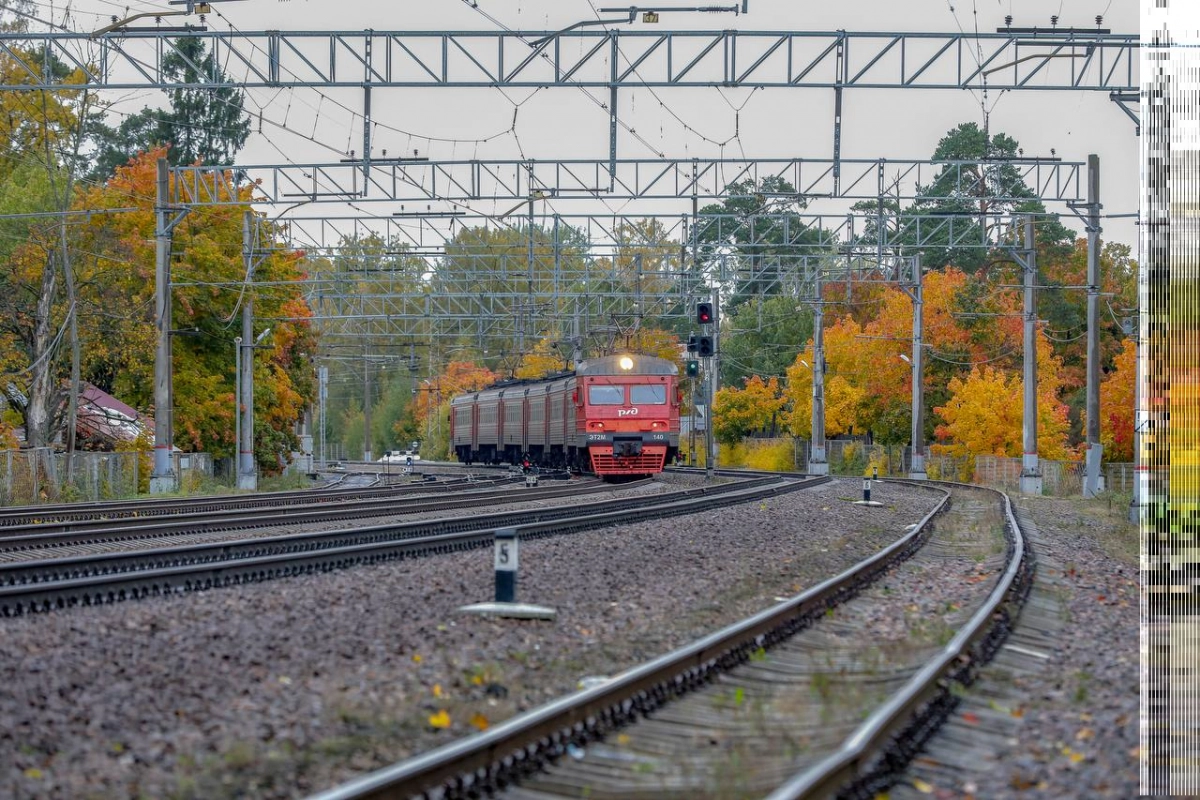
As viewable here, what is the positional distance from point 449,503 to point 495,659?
18597 millimetres

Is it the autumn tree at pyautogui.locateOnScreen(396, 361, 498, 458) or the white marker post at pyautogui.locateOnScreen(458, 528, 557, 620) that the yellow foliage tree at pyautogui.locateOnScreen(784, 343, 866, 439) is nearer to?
the autumn tree at pyautogui.locateOnScreen(396, 361, 498, 458)

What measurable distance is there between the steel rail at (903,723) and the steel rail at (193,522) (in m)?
12.1

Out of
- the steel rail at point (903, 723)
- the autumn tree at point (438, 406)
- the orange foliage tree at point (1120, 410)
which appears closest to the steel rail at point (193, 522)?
the steel rail at point (903, 723)

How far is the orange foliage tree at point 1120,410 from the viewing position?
168 ft

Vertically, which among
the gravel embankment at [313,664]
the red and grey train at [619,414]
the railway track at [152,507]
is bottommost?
the gravel embankment at [313,664]

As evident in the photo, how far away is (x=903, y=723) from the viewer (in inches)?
301

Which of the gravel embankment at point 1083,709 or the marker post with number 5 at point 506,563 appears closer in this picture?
the gravel embankment at point 1083,709

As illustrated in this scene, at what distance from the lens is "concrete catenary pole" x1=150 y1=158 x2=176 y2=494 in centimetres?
3478

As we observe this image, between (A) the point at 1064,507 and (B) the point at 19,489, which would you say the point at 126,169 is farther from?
(A) the point at 1064,507

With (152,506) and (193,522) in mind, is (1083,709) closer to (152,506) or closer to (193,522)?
(193,522)

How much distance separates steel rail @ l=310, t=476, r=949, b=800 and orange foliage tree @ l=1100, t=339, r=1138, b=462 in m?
42.1

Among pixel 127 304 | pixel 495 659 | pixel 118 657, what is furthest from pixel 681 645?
pixel 127 304

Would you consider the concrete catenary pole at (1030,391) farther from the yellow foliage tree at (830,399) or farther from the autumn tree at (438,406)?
the autumn tree at (438,406)

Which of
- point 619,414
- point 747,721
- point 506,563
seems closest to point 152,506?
point 619,414
